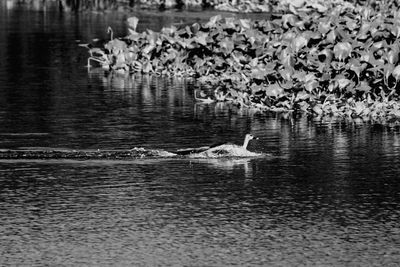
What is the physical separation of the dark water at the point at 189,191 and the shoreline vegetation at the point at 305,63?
1830 mm

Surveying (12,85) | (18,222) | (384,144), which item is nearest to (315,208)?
(18,222)

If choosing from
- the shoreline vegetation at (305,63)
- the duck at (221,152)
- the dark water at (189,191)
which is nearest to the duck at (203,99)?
the shoreline vegetation at (305,63)

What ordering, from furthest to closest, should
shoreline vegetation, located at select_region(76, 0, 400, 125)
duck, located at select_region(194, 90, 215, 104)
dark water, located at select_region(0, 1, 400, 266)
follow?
duck, located at select_region(194, 90, 215, 104) < shoreline vegetation, located at select_region(76, 0, 400, 125) < dark water, located at select_region(0, 1, 400, 266)

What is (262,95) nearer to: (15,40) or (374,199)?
(374,199)

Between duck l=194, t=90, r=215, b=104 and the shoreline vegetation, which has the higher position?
the shoreline vegetation

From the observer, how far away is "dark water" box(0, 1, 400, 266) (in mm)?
18734

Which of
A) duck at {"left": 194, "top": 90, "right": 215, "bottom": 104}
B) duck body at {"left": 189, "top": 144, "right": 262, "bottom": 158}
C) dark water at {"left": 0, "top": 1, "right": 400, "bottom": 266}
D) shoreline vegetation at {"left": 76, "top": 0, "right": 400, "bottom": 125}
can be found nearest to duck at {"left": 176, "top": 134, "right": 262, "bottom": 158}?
duck body at {"left": 189, "top": 144, "right": 262, "bottom": 158}

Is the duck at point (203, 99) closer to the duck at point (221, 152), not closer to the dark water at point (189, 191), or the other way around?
the dark water at point (189, 191)

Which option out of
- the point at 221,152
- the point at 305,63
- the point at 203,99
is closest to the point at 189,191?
the point at 221,152

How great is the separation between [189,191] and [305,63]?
50.4 ft

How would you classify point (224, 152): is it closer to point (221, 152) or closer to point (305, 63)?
point (221, 152)

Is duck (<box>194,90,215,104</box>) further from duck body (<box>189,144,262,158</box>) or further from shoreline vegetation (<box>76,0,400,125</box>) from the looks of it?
duck body (<box>189,144,262,158</box>)

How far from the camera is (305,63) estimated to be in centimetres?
3762

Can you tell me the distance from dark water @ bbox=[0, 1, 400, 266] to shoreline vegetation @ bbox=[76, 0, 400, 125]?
1.83m
